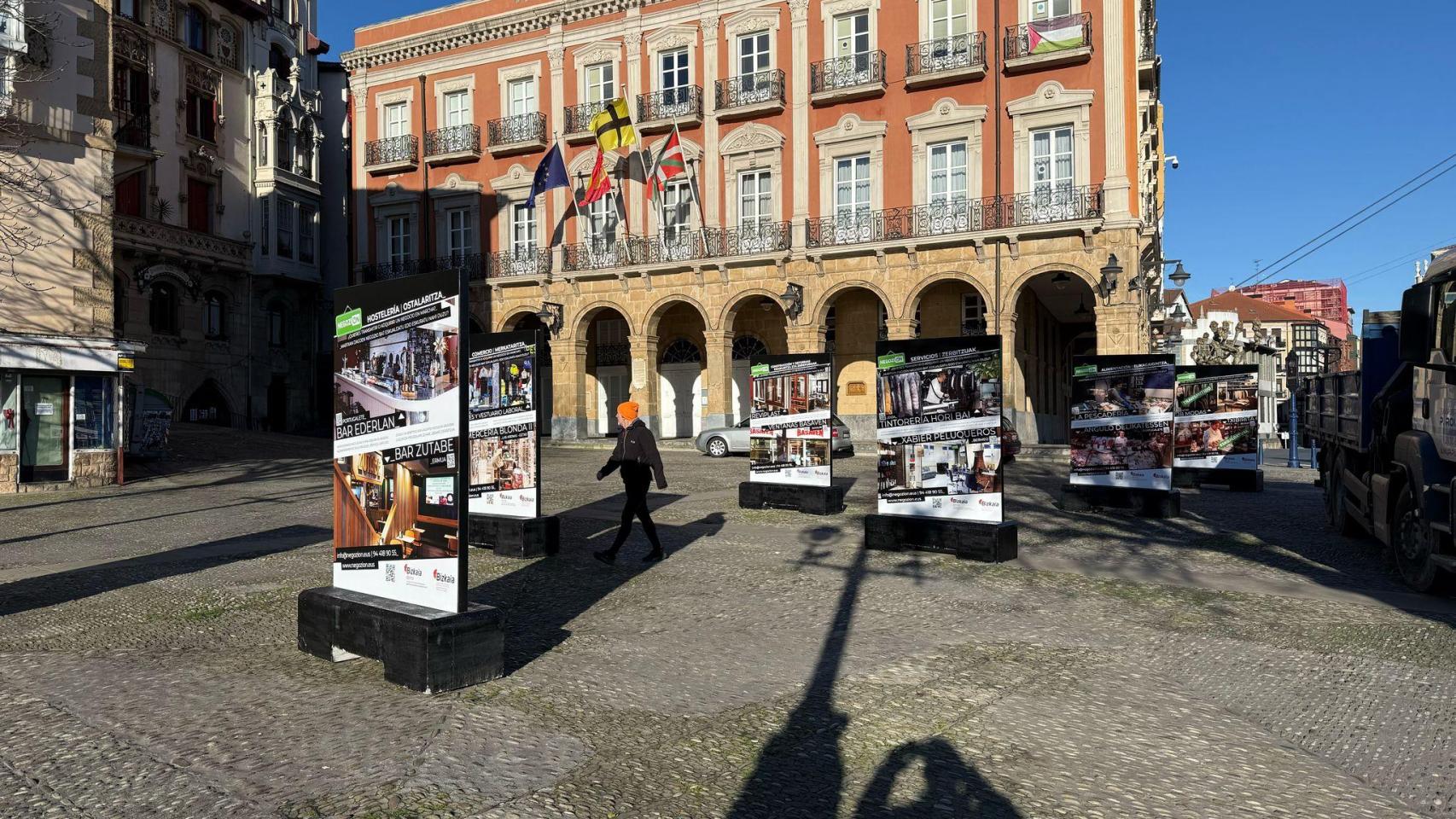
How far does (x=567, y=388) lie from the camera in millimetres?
32688

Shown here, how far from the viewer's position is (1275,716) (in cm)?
484

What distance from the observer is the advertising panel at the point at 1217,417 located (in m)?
17.0

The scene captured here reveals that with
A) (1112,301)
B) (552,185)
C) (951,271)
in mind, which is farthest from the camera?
(552,185)

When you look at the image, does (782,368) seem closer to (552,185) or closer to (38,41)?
(38,41)

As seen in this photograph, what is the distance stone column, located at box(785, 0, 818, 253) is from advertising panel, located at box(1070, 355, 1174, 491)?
16.3 m

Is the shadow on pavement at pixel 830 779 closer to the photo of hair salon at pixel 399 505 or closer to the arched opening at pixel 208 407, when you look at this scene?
the photo of hair salon at pixel 399 505

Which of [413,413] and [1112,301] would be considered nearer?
[413,413]

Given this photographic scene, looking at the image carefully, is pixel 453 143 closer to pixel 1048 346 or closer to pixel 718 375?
pixel 718 375

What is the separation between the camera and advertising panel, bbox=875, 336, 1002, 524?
367 inches

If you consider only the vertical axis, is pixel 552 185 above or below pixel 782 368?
above

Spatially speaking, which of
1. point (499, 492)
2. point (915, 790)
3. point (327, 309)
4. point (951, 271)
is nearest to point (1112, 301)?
point (951, 271)

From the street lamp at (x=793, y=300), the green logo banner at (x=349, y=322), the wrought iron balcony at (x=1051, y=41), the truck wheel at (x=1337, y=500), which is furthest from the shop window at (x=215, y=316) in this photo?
the truck wheel at (x=1337, y=500)

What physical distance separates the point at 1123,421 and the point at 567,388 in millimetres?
22514

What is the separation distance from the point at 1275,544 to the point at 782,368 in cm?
648
